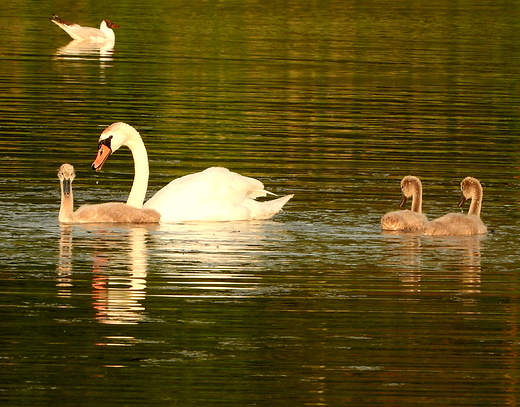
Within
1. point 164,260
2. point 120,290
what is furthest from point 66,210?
point 120,290

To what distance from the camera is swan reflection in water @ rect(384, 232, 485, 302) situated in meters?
12.7

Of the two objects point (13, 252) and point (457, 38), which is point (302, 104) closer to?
point (13, 252)

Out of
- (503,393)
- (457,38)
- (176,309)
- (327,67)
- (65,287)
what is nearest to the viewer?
(503,393)

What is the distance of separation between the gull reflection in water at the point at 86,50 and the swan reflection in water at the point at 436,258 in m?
24.1

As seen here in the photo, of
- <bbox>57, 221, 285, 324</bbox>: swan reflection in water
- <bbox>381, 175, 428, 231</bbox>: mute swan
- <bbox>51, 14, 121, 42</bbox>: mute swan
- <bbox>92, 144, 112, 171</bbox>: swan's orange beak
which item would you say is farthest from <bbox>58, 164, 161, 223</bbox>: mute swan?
<bbox>51, 14, 121, 42</bbox>: mute swan

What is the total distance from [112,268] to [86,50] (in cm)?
2974

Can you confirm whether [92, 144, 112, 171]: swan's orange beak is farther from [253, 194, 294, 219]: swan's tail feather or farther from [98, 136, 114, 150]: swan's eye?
[253, 194, 294, 219]: swan's tail feather

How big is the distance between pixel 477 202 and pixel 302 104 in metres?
12.1

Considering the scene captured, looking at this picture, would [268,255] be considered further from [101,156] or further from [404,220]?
[101,156]

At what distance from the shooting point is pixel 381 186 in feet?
57.9

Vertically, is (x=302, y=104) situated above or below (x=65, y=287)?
above

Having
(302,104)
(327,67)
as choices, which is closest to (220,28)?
(327,67)

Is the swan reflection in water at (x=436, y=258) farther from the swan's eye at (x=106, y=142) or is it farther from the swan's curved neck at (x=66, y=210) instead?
the swan's eye at (x=106, y=142)

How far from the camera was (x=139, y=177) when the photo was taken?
53.0ft
